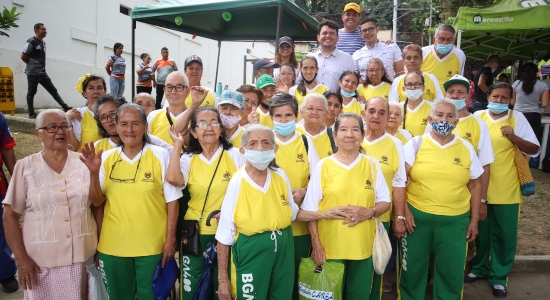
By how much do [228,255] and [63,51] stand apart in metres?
12.0

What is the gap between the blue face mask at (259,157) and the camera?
3182 millimetres

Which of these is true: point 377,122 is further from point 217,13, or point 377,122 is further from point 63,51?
point 63,51

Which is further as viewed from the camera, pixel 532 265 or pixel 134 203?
pixel 532 265

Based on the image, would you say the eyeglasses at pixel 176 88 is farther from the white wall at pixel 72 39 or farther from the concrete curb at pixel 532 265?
the white wall at pixel 72 39

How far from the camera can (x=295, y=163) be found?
12.5ft

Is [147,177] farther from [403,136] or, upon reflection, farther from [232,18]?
[232,18]

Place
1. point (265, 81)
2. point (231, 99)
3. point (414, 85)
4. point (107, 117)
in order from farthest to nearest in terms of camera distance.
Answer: point (265, 81) → point (414, 85) → point (231, 99) → point (107, 117)

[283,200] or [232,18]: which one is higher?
[232,18]

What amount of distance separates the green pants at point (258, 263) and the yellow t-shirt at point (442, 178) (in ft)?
4.86

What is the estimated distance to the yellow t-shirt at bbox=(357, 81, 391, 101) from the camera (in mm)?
5480

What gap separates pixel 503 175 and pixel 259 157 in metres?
2.97

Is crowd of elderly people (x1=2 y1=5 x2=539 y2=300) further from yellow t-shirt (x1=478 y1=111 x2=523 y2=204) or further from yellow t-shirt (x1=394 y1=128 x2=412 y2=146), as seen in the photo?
yellow t-shirt (x1=478 y1=111 x2=523 y2=204)

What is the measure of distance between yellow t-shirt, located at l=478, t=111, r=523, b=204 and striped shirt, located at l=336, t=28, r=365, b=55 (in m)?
2.76

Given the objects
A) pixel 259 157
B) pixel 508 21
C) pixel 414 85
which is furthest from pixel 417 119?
pixel 508 21
